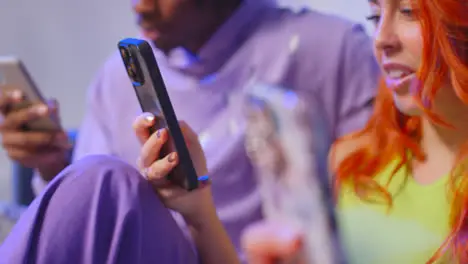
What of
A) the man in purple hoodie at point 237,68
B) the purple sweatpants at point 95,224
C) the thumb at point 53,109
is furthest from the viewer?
the thumb at point 53,109

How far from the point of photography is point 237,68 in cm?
95

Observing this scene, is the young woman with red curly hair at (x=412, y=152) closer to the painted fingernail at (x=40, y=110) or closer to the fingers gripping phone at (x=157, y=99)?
the fingers gripping phone at (x=157, y=99)

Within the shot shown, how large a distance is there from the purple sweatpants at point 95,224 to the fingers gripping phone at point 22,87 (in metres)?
0.44

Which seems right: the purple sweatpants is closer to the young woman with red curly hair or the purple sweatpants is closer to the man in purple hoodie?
the young woman with red curly hair

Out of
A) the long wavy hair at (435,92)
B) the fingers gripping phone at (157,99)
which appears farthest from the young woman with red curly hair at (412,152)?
the fingers gripping phone at (157,99)

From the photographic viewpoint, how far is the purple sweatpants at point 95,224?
55 centimetres

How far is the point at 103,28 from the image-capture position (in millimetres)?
1496

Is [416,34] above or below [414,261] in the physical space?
above

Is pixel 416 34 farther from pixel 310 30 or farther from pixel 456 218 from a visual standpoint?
pixel 310 30

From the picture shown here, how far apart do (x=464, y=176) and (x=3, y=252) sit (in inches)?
15.7

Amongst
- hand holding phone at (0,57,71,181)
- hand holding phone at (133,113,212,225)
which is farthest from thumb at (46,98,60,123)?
hand holding phone at (133,113,212,225)

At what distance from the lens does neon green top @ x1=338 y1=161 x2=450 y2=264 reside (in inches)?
25.1

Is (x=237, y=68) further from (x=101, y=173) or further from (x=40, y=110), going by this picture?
(x=101, y=173)

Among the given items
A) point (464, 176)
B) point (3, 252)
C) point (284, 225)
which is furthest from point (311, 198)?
point (3, 252)
